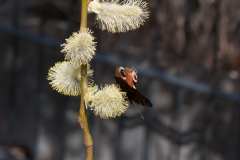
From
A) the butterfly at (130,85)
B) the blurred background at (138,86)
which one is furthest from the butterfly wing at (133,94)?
the blurred background at (138,86)

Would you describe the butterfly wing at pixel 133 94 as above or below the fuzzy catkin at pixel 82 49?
below

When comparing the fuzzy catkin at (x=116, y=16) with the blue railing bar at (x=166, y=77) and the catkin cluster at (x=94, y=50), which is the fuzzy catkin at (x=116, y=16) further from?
the blue railing bar at (x=166, y=77)

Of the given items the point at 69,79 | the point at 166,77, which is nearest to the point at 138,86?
the point at 166,77

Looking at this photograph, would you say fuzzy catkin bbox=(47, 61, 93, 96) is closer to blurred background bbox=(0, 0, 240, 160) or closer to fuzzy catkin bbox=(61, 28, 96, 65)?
fuzzy catkin bbox=(61, 28, 96, 65)

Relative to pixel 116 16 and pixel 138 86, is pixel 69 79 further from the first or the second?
pixel 138 86

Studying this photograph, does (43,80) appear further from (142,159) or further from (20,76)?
(142,159)

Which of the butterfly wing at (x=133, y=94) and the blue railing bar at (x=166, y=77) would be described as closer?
the butterfly wing at (x=133, y=94)

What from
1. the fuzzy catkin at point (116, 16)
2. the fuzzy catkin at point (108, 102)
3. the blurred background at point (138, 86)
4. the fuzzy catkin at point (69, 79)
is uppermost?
the blurred background at point (138, 86)
